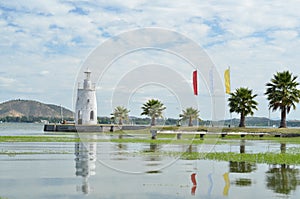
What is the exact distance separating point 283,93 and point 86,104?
3950 cm

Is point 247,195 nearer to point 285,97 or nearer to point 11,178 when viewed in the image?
point 11,178

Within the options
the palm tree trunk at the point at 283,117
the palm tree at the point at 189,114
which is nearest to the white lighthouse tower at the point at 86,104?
the palm tree at the point at 189,114

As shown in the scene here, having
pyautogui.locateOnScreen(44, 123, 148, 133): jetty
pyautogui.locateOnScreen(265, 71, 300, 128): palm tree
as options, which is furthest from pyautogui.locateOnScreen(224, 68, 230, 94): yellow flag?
pyautogui.locateOnScreen(44, 123, 148, 133): jetty

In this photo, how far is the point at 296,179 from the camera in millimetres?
20375

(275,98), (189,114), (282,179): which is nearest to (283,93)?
(275,98)

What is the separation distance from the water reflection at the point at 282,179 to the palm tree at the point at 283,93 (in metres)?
49.3

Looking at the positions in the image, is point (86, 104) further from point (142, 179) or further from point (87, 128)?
point (142, 179)

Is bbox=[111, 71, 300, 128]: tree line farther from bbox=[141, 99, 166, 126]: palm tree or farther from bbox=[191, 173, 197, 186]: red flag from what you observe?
bbox=[191, 173, 197, 186]: red flag

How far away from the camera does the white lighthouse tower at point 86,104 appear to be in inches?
3760

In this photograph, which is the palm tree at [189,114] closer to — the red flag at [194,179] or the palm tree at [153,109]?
the palm tree at [153,109]

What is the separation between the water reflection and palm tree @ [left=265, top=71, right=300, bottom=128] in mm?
49294

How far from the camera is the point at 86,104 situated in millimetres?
95688

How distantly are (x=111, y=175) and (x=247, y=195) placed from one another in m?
7.21

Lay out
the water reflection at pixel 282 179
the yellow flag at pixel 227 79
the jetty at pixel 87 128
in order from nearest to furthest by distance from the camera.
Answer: the water reflection at pixel 282 179, the yellow flag at pixel 227 79, the jetty at pixel 87 128
